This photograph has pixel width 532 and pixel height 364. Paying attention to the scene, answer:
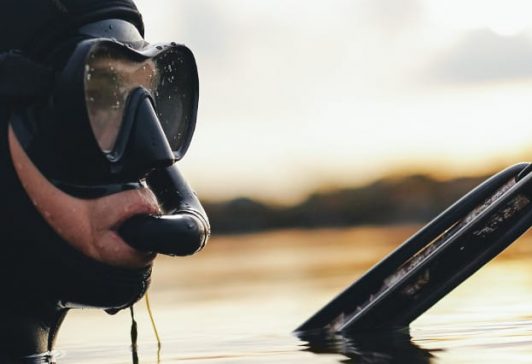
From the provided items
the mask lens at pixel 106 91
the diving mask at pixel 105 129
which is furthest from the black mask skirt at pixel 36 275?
the mask lens at pixel 106 91

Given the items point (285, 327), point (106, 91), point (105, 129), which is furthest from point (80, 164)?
point (285, 327)

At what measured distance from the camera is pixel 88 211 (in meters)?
4.79

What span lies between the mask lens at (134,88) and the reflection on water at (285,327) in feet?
2.74

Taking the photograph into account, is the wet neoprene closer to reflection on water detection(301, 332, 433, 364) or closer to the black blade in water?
reflection on water detection(301, 332, 433, 364)

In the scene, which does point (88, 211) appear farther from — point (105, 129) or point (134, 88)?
point (134, 88)

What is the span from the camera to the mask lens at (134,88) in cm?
471

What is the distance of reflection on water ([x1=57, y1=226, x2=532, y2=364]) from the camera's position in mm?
5215

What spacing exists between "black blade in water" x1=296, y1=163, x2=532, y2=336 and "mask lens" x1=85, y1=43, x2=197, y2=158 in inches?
41.3

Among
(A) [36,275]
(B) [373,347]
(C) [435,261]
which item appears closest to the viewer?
(A) [36,275]

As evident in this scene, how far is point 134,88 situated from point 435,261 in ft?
4.75

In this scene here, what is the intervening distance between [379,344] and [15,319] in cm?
125

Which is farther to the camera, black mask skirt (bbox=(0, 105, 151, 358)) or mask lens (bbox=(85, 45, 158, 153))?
black mask skirt (bbox=(0, 105, 151, 358))

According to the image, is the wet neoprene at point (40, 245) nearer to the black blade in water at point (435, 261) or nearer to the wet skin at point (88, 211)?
the wet skin at point (88, 211)

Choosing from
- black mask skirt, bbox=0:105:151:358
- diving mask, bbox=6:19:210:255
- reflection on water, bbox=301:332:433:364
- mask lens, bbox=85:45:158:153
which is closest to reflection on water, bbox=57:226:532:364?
reflection on water, bbox=301:332:433:364
